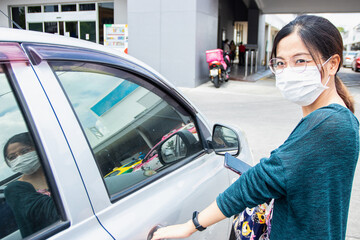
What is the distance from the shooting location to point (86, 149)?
47.9 inches

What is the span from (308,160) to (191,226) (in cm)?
53

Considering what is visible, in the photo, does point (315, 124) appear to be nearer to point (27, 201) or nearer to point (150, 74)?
point (150, 74)

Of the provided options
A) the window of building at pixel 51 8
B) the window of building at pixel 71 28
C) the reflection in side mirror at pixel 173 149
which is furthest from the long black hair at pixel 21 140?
the window of building at pixel 51 8

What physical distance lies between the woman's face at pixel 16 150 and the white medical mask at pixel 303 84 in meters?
1.01

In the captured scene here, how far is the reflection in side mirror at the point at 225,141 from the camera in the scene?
6.89ft

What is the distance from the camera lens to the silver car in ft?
3.62

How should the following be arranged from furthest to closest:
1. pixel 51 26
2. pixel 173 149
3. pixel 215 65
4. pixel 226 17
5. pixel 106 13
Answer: pixel 226 17
pixel 51 26
pixel 106 13
pixel 215 65
pixel 173 149

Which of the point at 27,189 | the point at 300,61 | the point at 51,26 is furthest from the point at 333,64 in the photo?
the point at 51,26

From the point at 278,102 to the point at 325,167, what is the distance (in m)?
9.37

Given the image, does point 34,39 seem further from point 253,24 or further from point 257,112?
point 253,24

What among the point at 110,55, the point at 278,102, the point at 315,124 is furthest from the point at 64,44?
the point at 278,102

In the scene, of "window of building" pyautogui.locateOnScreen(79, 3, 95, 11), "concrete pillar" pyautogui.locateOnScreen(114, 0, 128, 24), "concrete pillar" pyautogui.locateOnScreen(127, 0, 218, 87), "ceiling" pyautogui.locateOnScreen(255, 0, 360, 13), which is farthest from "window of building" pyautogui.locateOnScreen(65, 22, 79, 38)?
"ceiling" pyautogui.locateOnScreen(255, 0, 360, 13)

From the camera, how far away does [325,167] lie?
1120 millimetres

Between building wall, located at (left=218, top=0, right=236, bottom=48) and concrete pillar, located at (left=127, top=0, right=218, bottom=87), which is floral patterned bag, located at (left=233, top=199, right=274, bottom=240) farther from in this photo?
building wall, located at (left=218, top=0, right=236, bottom=48)
